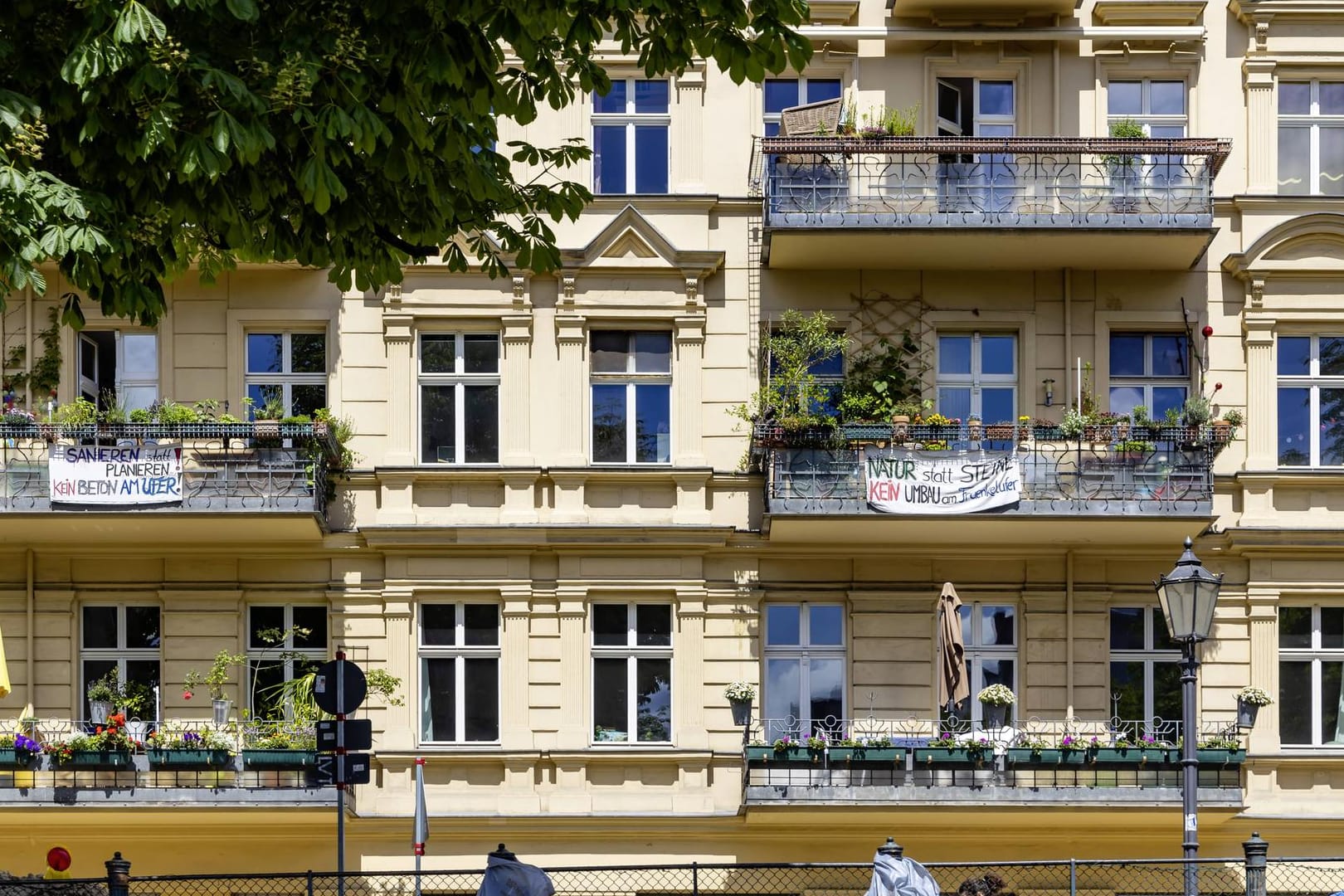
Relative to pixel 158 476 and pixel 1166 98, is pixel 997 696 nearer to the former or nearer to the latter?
pixel 1166 98

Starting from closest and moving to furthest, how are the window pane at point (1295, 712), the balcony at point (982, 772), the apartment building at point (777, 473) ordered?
the balcony at point (982, 772) < the apartment building at point (777, 473) < the window pane at point (1295, 712)

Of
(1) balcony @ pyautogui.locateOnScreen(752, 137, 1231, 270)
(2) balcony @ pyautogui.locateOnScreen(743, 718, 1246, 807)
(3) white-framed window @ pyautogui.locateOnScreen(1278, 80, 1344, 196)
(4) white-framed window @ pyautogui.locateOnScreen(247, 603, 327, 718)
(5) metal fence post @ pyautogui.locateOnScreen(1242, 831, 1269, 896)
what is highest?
(3) white-framed window @ pyautogui.locateOnScreen(1278, 80, 1344, 196)

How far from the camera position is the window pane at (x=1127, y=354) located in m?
25.2

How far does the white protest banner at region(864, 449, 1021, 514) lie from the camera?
77.4ft

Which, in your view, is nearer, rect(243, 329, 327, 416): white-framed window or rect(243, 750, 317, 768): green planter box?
rect(243, 750, 317, 768): green planter box

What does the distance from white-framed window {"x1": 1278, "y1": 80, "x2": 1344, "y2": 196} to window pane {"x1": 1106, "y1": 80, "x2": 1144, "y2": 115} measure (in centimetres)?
175

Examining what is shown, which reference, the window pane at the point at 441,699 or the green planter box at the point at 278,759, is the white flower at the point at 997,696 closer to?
the window pane at the point at 441,699

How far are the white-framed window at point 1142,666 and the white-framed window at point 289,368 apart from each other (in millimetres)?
10407

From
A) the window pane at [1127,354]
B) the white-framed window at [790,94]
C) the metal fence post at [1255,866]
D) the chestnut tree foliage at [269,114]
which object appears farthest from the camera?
the white-framed window at [790,94]

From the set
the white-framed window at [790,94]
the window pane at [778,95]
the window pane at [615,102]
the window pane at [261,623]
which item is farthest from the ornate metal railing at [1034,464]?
the window pane at [261,623]

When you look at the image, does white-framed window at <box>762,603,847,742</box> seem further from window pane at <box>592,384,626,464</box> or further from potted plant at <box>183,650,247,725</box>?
potted plant at <box>183,650,247,725</box>

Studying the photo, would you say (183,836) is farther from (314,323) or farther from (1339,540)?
(1339,540)

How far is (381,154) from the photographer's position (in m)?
12.7

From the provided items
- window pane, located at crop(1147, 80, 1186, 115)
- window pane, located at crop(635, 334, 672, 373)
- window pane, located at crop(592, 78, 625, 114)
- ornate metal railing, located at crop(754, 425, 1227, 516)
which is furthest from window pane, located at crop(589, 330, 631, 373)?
window pane, located at crop(1147, 80, 1186, 115)
